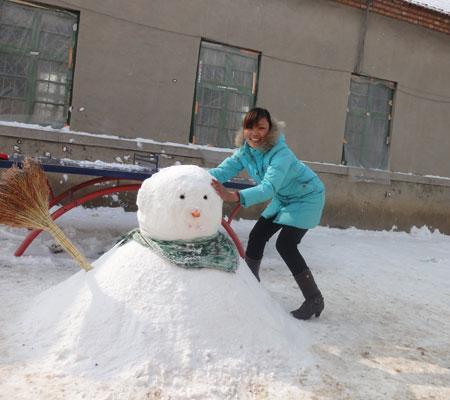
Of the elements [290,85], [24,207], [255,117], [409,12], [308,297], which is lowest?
[308,297]

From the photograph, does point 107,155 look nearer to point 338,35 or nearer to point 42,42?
point 42,42

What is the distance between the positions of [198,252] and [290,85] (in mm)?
6021

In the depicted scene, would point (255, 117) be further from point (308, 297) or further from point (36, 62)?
point (36, 62)

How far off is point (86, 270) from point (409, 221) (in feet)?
25.5

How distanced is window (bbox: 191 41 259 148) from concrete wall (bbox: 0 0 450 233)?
171mm

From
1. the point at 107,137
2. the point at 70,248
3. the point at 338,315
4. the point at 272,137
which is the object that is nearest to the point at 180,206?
the point at 70,248

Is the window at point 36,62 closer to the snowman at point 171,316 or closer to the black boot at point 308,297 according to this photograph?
the snowman at point 171,316

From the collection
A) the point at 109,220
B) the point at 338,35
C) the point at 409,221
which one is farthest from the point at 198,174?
the point at 409,221

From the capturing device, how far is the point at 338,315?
3.47m

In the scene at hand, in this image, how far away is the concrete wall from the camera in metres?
6.70

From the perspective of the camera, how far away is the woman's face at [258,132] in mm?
2977

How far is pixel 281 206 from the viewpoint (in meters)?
3.25

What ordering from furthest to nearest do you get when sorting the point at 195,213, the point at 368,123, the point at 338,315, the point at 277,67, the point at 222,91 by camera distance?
1. the point at 368,123
2. the point at 277,67
3. the point at 222,91
4. the point at 338,315
5. the point at 195,213

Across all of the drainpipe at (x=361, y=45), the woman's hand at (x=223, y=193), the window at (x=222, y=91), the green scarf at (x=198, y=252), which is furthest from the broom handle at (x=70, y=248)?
the drainpipe at (x=361, y=45)
